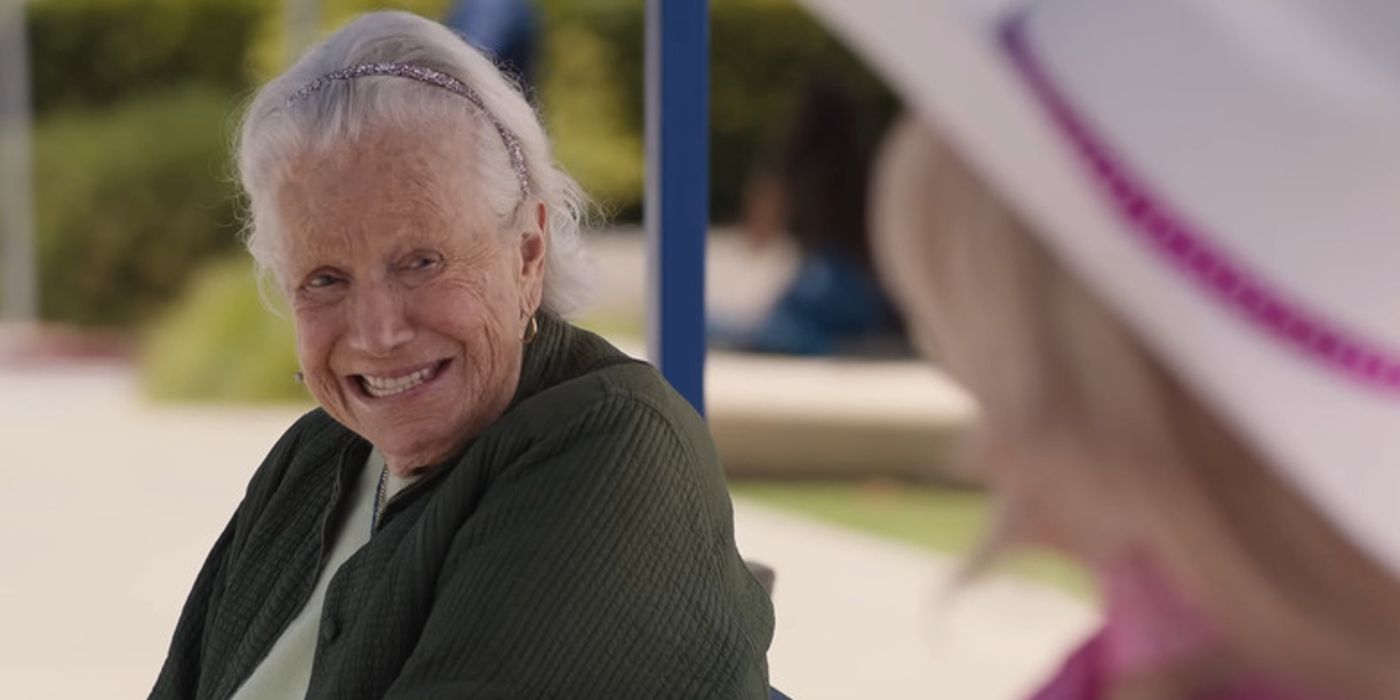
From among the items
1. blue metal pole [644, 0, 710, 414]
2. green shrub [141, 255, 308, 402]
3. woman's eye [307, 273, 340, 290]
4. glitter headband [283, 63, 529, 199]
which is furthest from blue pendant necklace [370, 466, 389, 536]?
green shrub [141, 255, 308, 402]

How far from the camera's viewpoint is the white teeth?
1907mm

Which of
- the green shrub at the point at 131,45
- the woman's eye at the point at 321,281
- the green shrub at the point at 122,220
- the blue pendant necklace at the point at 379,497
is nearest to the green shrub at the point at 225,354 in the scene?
the green shrub at the point at 122,220

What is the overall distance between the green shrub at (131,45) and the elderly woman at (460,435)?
11.7m

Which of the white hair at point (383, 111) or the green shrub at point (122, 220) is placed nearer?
the white hair at point (383, 111)

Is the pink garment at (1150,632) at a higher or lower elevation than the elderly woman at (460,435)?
lower

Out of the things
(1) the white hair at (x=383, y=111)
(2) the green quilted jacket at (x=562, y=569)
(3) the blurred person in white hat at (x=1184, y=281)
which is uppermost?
(1) the white hair at (x=383, y=111)

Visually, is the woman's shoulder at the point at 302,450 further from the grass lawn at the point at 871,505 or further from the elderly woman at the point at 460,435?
the grass lawn at the point at 871,505

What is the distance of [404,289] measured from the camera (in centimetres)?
190

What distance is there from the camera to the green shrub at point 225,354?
8805 mm

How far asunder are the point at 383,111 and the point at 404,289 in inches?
6.7

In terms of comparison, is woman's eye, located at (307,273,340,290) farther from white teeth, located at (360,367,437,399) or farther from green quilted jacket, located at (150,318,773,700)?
green quilted jacket, located at (150,318,773,700)

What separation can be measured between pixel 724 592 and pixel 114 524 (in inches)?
196

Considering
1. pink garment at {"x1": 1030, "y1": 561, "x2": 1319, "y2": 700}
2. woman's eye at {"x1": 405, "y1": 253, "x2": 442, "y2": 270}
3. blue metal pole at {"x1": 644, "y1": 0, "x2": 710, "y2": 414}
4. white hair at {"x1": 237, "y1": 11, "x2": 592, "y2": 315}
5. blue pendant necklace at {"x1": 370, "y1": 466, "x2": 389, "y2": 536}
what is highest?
blue metal pole at {"x1": 644, "y1": 0, "x2": 710, "y2": 414}

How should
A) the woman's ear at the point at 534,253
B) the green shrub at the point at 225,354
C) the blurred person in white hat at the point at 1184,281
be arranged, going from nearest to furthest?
the blurred person in white hat at the point at 1184,281 < the woman's ear at the point at 534,253 < the green shrub at the point at 225,354
